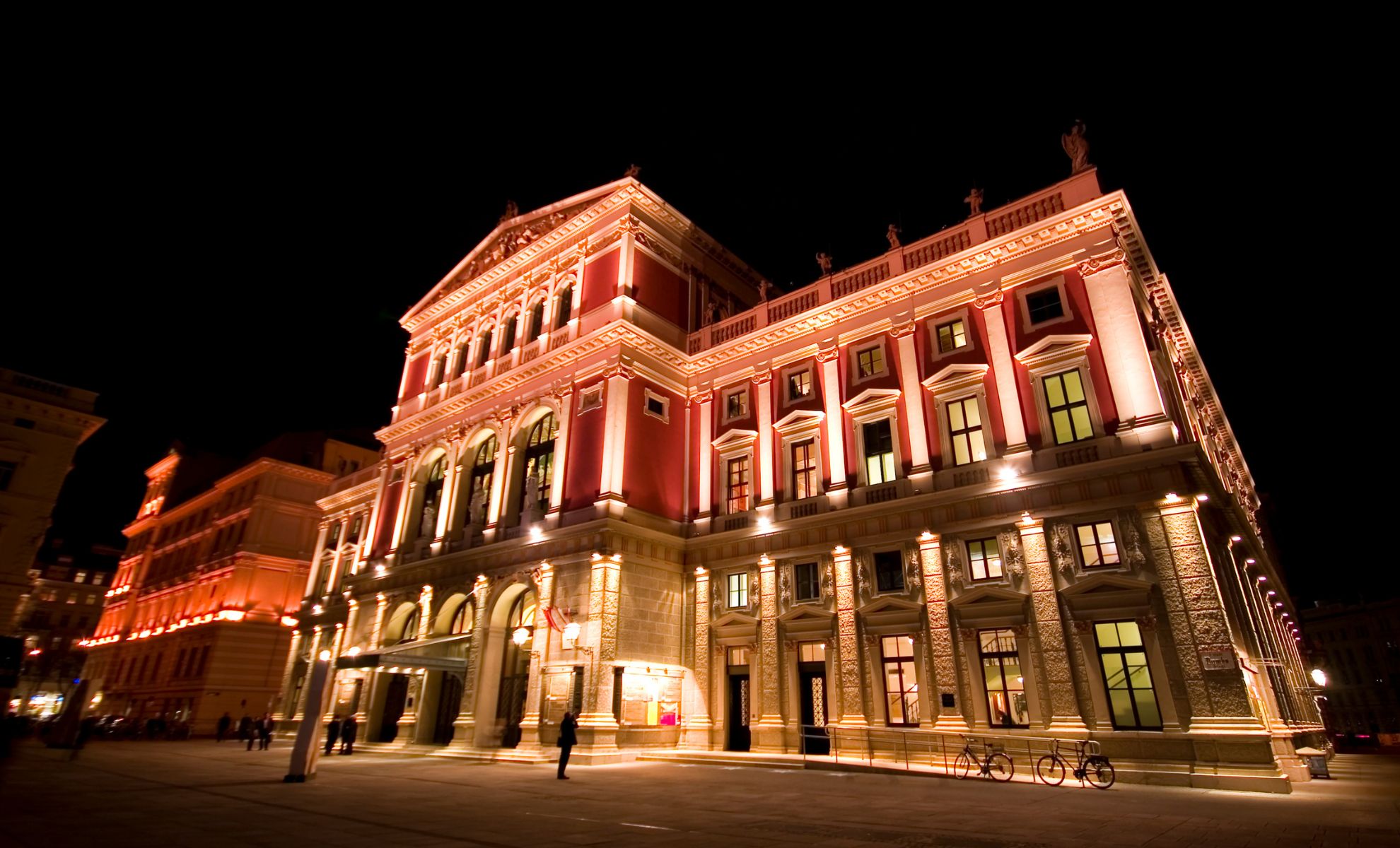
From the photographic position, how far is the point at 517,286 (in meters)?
32.8

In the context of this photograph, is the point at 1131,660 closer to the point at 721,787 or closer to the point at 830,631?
the point at 830,631

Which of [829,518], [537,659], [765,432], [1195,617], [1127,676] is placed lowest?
[1127,676]

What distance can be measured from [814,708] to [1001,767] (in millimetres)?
6194

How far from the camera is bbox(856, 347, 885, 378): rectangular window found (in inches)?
924

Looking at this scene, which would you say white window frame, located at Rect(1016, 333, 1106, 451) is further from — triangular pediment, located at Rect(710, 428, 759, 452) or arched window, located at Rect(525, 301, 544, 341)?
arched window, located at Rect(525, 301, 544, 341)

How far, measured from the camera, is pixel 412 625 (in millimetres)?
29953

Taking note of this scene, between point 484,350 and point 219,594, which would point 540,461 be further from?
point 219,594

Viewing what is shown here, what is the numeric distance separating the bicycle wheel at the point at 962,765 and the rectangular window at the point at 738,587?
8147 mm

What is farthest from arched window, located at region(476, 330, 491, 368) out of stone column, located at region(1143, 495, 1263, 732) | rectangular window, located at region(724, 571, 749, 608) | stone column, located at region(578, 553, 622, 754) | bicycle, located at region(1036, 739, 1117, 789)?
stone column, located at region(1143, 495, 1263, 732)

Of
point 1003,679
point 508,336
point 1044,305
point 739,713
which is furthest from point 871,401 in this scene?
point 508,336

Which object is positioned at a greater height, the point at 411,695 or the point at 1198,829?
the point at 411,695

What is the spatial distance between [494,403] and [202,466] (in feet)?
151

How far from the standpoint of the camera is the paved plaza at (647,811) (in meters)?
8.38

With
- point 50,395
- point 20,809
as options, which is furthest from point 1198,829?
point 50,395
